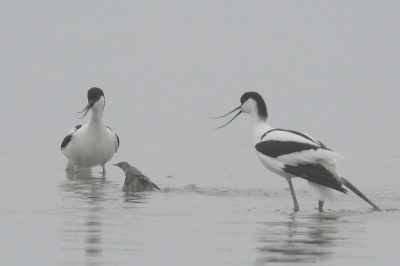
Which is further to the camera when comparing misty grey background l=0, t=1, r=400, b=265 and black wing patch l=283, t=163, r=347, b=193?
black wing patch l=283, t=163, r=347, b=193

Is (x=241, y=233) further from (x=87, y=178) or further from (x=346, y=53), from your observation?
(x=346, y=53)

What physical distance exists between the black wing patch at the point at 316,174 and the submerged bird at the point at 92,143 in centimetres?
422

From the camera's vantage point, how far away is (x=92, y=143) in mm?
15375

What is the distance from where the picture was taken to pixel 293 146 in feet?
39.6

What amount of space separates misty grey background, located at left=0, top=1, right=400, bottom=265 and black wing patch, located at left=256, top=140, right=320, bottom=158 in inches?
26.0

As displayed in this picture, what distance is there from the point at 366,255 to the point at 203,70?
22856 millimetres

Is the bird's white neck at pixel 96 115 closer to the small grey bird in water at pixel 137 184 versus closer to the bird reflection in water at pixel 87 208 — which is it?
the bird reflection in water at pixel 87 208

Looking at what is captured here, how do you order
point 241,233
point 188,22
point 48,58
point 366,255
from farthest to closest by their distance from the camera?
point 188,22 → point 48,58 → point 241,233 → point 366,255

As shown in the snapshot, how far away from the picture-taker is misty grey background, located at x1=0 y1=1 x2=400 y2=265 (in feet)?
32.8

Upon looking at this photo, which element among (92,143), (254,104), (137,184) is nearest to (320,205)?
(254,104)

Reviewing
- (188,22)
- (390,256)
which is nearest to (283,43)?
(188,22)

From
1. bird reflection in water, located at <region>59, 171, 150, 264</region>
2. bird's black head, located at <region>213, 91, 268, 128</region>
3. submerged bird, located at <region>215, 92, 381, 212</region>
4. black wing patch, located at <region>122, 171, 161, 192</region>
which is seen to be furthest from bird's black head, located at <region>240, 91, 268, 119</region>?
bird reflection in water, located at <region>59, 171, 150, 264</region>

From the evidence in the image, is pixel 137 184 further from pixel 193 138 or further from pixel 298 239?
pixel 193 138

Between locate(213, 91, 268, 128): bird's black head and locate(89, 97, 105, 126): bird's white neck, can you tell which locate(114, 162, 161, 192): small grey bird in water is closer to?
locate(213, 91, 268, 128): bird's black head
